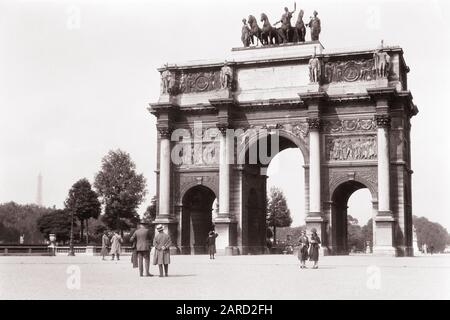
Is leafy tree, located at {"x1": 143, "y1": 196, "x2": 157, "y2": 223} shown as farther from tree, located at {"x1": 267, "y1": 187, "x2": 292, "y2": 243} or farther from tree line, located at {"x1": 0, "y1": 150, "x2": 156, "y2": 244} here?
tree, located at {"x1": 267, "y1": 187, "x2": 292, "y2": 243}

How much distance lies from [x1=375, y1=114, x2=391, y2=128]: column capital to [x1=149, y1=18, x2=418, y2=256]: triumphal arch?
5 centimetres

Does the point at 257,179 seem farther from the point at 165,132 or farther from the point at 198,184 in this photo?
the point at 165,132

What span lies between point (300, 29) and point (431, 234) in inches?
4086

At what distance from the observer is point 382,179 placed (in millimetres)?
38531

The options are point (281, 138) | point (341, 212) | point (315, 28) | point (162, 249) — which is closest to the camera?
point (162, 249)

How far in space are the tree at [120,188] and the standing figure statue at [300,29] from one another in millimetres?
33100

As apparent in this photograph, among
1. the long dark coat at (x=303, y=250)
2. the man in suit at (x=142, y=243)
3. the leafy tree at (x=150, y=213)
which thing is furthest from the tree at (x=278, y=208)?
the man in suit at (x=142, y=243)

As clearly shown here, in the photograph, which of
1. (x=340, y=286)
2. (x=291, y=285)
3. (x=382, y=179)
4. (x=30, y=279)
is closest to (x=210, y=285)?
(x=291, y=285)

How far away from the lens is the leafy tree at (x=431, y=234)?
13225cm

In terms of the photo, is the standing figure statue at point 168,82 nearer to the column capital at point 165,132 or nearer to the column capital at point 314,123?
the column capital at point 165,132

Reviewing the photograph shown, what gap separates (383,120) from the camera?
38.9 metres

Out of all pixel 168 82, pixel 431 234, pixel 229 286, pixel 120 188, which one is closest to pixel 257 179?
pixel 168 82
